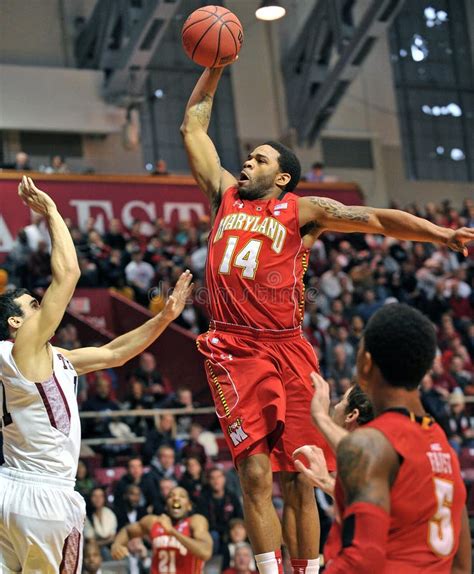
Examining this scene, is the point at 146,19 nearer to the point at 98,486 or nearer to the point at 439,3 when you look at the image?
the point at 439,3

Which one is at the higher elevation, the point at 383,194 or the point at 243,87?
the point at 243,87

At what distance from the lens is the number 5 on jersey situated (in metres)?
6.63

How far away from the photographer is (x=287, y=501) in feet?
21.6

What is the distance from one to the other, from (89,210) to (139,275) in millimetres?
3777

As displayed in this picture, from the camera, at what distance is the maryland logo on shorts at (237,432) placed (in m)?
6.37

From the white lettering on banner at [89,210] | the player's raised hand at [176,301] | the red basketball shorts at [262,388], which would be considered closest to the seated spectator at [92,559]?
the player's raised hand at [176,301]

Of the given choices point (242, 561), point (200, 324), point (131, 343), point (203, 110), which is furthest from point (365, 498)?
point (200, 324)

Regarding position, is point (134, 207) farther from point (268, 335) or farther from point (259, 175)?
point (268, 335)

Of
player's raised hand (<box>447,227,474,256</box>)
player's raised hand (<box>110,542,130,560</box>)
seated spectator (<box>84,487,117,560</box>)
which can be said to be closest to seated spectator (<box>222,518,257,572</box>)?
seated spectator (<box>84,487,117,560</box>)

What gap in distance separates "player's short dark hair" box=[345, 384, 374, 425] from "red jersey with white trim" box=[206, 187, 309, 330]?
1.34 meters

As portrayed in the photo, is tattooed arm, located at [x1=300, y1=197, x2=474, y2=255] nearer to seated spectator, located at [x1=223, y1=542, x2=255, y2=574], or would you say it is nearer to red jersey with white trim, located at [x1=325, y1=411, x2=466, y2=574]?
red jersey with white trim, located at [x1=325, y1=411, x2=466, y2=574]

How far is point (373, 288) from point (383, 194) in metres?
8.92

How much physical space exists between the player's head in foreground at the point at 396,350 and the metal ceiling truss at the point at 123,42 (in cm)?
1995

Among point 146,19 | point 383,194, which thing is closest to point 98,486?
point 146,19
